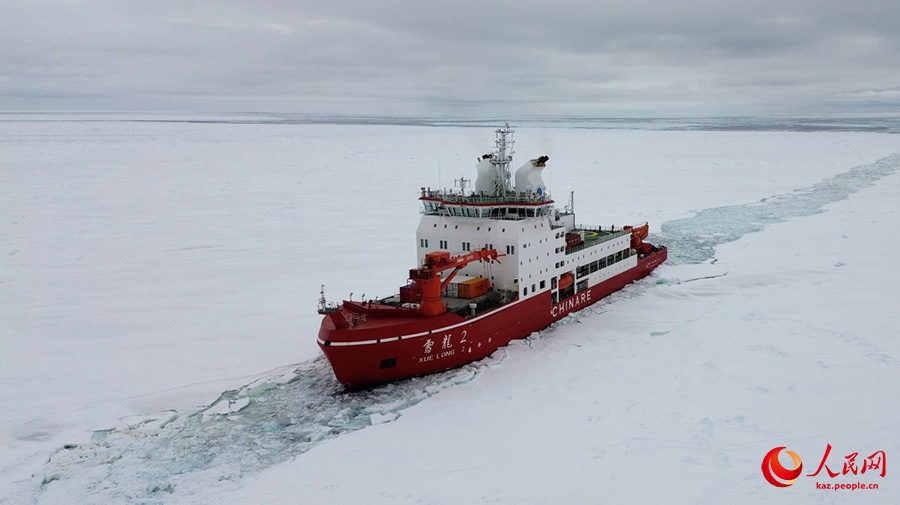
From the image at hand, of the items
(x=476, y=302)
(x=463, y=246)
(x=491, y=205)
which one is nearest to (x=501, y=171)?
(x=491, y=205)

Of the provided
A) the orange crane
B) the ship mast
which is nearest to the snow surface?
the orange crane

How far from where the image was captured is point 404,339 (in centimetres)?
1284

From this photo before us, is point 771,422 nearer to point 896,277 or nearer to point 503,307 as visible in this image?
point 503,307

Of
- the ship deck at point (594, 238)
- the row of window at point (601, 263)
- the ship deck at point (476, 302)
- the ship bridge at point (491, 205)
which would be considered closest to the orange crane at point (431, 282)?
the ship deck at point (476, 302)

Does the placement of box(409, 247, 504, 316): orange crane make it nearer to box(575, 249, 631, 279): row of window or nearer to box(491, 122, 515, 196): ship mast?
box(491, 122, 515, 196): ship mast

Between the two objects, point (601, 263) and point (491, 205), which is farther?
point (601, 263)

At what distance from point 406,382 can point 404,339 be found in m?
1.09

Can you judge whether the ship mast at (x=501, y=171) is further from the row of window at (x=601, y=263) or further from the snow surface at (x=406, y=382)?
the snow surface at (x=406, y=382)

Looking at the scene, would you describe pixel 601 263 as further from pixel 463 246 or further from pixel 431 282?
pixel 431 282

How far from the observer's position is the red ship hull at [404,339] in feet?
40.8

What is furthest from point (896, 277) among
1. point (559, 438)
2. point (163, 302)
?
point (163, 302)

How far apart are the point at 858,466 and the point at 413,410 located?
7.28 m

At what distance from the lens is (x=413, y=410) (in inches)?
476

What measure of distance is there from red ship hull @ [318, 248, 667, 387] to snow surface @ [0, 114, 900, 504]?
1.33 feet
